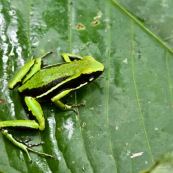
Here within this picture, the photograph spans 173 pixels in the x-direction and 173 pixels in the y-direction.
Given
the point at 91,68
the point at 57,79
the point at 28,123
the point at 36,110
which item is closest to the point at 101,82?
the point at 91,68

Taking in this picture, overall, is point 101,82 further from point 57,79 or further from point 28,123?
point 28,123

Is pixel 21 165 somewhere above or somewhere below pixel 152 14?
below

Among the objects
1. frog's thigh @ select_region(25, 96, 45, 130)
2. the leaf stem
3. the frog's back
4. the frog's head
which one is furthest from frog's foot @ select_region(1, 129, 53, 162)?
the leaf stem

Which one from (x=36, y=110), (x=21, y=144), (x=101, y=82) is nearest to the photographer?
(x=21, y=144)

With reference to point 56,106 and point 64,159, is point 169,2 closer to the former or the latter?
point 56,106

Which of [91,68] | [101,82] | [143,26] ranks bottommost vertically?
[101,82]

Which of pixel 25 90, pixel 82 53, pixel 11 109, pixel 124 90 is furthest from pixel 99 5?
pixel 11 109

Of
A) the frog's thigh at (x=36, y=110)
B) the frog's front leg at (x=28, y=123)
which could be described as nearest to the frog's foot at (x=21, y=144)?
the frog's front leg at (x=28, y=123)
